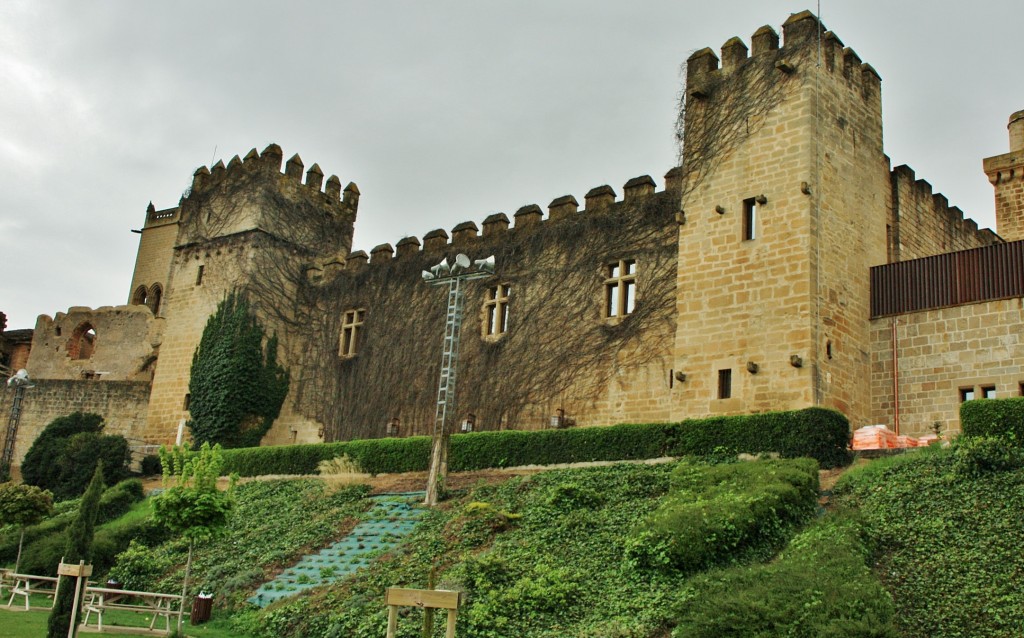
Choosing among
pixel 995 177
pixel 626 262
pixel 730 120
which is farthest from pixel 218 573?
pixel 995 177

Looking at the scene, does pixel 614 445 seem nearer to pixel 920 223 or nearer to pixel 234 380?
pixel 920 223

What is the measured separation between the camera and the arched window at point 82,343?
134ft

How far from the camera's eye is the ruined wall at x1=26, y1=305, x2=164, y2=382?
38438mm

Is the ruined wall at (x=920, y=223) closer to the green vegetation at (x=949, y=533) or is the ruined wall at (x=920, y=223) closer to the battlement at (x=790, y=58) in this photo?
the battlement at (x=790, y=58)

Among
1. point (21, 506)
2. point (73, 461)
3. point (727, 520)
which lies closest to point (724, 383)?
point (727, 520)

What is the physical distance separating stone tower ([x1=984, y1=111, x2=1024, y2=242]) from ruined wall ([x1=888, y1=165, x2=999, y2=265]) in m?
1.85

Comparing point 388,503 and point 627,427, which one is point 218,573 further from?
point 627,427

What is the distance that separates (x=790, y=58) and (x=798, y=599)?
12.5 meters

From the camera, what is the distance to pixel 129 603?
17.8 metres

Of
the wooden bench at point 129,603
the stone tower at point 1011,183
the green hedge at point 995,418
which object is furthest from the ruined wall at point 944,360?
Result: the wooden bench at point 129,603

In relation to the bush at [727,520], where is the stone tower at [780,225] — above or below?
above

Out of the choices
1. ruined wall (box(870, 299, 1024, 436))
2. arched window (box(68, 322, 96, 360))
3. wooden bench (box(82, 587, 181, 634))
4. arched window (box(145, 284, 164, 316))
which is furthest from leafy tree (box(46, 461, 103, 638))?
arched window (box(145, 284, 164, 316))

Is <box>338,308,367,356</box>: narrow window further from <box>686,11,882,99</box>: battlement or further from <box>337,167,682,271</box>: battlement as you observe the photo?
<box>686,11,882,99</box>: battlement

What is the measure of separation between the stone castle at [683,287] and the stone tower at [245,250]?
70 mm
